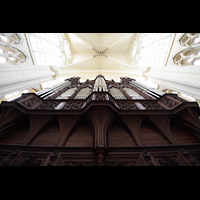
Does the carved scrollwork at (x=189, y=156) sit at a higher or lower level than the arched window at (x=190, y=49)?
lower

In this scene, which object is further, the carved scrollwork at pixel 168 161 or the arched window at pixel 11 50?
the arched window at pixel 11 50

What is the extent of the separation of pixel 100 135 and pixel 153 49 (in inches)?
518

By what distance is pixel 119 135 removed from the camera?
10.0 feet

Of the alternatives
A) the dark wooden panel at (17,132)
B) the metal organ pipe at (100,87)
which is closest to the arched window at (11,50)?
the dark wooden panel at (17,132)

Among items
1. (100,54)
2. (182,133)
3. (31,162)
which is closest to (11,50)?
(31,162)

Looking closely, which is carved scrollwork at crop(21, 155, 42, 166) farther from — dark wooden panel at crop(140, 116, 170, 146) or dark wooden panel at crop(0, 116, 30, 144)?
dark wooden panel at crop(140, 116, 170, 146)

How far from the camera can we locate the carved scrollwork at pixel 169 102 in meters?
3.58

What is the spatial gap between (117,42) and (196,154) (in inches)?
769

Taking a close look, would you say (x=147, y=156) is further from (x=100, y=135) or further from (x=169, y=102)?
(x=169, y=102)

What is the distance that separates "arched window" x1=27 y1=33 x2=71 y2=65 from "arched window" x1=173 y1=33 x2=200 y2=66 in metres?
13.6

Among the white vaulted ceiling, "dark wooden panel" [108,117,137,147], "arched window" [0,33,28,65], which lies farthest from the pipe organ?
the white vaulted ceiling

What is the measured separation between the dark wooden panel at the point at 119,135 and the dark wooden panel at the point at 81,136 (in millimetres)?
658

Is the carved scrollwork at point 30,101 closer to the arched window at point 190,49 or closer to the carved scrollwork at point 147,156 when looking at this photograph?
the carved scrollwork at point 147,156
